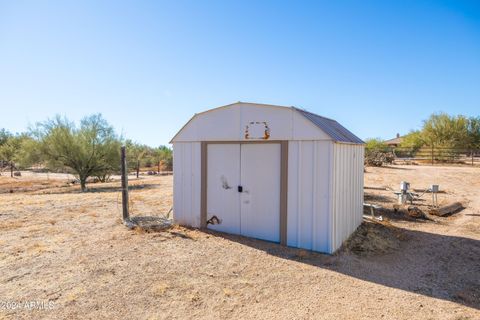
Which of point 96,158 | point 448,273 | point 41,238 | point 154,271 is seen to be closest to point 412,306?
point 448,273

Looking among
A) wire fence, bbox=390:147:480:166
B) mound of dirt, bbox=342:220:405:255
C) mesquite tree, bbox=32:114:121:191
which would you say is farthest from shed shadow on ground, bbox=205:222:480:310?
wire fence, bbox=390:147:480:166

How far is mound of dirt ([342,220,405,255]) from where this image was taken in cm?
557

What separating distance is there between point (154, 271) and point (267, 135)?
3.13m

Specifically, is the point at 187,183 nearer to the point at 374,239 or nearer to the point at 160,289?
the point at 160,289

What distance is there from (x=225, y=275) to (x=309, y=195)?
209cm

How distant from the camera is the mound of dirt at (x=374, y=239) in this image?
18.3 feet

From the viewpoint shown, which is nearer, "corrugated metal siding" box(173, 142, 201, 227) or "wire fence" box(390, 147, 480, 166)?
"corrugated metal siding" box(173, 142, 201, 227)

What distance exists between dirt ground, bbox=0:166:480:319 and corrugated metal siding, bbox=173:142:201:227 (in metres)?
0.36

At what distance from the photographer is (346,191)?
19.6ft

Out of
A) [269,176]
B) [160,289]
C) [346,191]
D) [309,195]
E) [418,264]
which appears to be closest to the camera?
[160,289]

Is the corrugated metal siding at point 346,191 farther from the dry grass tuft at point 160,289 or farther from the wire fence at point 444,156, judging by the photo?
the wire fence at point 444,156

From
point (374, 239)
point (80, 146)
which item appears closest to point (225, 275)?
point (374, 239)

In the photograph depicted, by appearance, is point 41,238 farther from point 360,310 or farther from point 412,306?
→ point 412,306

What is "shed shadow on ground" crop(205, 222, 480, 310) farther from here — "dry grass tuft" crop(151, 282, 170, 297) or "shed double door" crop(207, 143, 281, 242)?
"dry grass tuft" crop(151, 282, 170, 297)
